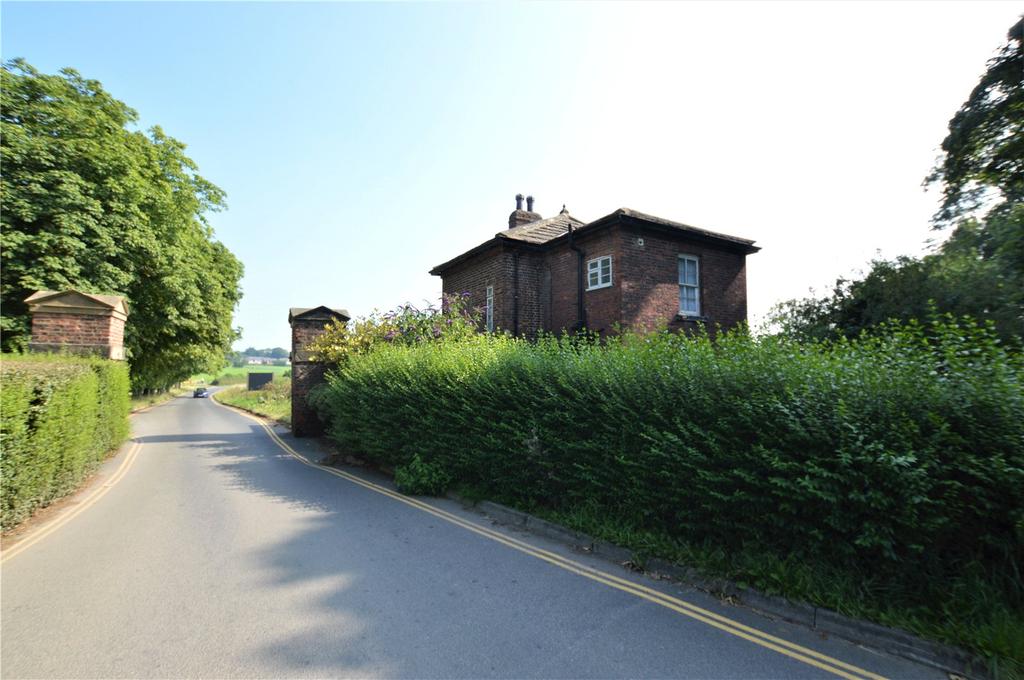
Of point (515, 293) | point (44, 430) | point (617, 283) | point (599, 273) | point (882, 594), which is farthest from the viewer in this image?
point (515, 293)

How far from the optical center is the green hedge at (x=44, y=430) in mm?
5539

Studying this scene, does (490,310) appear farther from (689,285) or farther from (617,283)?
(689,285)

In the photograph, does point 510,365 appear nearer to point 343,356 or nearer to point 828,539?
point 828,539

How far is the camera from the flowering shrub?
1365 centimetres

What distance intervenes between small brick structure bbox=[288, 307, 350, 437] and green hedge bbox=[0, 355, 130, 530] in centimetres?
610

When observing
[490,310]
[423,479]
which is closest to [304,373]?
[490,310]

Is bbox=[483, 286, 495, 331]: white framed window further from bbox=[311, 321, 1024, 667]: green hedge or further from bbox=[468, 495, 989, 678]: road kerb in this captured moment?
bbox=[468, 495, 989, 678]: road kerb

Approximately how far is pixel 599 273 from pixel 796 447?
38.0ft

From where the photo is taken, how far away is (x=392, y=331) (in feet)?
46.9

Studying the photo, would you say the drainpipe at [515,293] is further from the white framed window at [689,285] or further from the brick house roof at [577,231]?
the white framed window at [689,285]

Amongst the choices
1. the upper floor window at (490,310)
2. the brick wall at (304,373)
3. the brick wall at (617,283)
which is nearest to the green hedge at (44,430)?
the brick wall at (304,373)

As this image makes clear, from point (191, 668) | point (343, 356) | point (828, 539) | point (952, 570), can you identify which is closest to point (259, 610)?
point (191, 668)

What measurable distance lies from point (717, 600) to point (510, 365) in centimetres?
392

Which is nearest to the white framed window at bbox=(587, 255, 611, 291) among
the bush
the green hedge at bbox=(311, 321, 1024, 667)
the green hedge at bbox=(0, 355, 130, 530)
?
the green hedge at bbox=(311, 321, 1024, 667)
